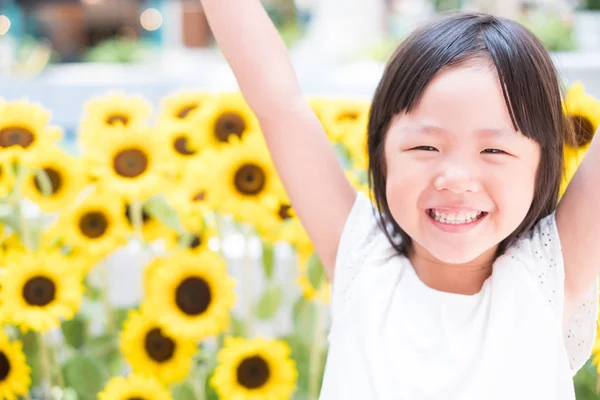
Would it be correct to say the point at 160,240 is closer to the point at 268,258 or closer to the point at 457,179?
the point at 268,258

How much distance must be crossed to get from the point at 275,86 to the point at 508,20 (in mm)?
203

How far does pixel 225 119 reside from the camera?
36.2 inches

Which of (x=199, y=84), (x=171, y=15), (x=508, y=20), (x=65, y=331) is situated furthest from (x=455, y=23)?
(x=171, y=15)

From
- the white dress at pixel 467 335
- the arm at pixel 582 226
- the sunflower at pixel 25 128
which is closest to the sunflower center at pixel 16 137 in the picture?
the sunflower at pixel 25 128

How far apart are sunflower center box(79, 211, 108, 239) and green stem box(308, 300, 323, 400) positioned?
0.89 ft

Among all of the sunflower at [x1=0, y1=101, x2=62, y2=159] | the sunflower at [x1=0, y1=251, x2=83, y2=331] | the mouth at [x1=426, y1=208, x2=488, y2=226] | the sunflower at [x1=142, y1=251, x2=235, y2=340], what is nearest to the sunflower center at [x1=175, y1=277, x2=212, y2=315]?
the sunflower at [x1=142, y1=251, x2=235, y2=340]

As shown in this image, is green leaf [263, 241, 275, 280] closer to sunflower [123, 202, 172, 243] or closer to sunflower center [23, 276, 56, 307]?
sunflower [123, 202, 172, 243]

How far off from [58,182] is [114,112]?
0.50ft

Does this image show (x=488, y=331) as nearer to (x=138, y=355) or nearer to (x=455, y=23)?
(x=455, y=23)

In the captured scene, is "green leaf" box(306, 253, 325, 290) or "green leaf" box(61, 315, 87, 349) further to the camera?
"green leaf" box(61, 315, 87, 349)

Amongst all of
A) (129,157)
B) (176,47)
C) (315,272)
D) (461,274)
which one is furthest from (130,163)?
(176,47)

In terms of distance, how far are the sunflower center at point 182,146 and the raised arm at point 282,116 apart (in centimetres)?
27

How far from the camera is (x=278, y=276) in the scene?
1.08 metres

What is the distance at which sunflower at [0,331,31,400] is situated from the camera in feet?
2.81
